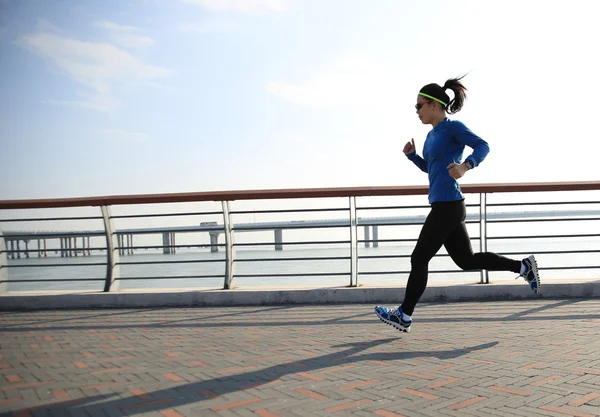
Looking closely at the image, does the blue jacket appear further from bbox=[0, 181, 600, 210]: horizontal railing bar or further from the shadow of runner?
bbox=[0, 181, 600, 210]: horizontal railing bar

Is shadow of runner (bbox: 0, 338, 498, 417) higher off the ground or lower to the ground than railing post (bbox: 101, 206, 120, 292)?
lower

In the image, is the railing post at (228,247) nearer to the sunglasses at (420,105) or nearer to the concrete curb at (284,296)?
the concrete curb at (284,296)

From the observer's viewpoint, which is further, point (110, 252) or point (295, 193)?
point (110, 252)

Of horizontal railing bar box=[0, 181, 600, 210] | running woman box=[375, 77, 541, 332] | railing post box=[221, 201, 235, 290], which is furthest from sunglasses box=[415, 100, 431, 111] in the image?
railing post box=[221, 201, 235, 290]

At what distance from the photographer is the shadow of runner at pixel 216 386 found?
2963 millimetres

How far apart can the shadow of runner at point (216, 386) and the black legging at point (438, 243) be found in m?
0.72

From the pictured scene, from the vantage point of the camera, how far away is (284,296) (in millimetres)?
7270

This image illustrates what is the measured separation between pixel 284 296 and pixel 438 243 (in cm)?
282

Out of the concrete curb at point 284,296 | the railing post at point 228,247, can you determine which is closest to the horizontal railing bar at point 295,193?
the railing post at point 228,247

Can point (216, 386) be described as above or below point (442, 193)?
below

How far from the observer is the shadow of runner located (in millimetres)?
2963

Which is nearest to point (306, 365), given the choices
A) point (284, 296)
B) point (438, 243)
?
point (438, 243)

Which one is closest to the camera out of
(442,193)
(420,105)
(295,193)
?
(442,193)

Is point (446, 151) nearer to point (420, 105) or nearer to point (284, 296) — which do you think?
point (420, 105)
